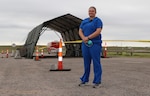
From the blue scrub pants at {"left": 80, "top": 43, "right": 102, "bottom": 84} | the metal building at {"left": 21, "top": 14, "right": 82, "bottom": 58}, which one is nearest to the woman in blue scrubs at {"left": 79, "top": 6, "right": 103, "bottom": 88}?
the blue scrub pants at {"left": 80, "top": 43, "right": 102, "bottom": 84}

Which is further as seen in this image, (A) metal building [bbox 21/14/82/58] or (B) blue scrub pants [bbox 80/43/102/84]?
(A) metal building [bbox 21/14/82/58]

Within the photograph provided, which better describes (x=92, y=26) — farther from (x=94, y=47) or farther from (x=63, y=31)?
(x=63, y=31)

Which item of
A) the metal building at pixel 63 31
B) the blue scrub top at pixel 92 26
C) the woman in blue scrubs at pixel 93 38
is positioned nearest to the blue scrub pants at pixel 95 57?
the woman in blue scrubs at pixel 93 38

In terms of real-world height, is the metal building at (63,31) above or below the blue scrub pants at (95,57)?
above

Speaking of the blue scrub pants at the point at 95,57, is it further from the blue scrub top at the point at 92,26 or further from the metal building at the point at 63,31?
the metal building at the point at 63,31

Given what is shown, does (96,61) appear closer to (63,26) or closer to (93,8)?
(93,8)

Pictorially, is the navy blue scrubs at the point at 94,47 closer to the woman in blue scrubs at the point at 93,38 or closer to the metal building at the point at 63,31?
the woman in blue scrubs at the point at 93,38

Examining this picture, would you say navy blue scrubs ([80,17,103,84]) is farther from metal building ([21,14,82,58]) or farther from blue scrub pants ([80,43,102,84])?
metal building ([21,14,82,58])

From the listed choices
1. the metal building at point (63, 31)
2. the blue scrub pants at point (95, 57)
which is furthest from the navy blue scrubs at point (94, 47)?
Answer: the metal building at point (63, 31)

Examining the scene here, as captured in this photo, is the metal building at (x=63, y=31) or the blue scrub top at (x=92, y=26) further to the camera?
the metal building at (x=63, y=31)

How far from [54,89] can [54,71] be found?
17.4 feet

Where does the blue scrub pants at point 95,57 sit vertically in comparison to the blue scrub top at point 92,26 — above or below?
below

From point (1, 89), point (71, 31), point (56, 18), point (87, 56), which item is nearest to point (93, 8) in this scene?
point (87, 56)

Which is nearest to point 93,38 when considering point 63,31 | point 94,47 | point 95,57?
point 94,47
